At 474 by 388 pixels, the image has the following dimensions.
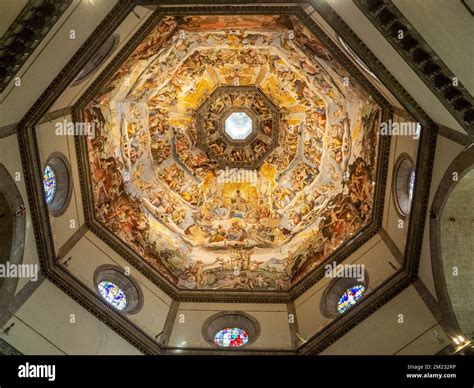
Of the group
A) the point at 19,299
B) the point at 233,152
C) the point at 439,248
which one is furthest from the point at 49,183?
the point at 439,248

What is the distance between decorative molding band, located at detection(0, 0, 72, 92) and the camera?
11961 mm

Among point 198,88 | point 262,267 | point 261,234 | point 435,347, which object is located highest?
point 198,88

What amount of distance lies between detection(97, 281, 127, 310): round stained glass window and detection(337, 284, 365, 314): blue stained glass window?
7770mm

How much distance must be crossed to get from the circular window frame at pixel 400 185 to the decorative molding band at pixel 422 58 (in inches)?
182

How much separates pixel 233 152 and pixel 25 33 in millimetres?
14039

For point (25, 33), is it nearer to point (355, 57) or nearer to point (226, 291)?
point (355, 57)

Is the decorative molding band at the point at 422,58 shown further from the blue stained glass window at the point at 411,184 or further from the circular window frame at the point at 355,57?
the blue stained glass window at the point at 411,184

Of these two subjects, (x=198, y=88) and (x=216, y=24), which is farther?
(x=198, y=88)

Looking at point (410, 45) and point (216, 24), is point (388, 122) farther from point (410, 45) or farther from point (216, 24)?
point (216, 24)

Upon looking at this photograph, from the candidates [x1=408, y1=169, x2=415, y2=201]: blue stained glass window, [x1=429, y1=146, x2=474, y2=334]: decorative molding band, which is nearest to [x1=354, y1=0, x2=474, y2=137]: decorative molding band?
[x1=429, y1=146, x2=474, y2=334]: decorative molding band

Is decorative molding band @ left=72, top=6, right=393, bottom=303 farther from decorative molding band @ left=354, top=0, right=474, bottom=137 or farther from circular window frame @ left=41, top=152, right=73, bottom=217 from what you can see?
decorative molding band @ left=354, top=0, right=474, bottom=137

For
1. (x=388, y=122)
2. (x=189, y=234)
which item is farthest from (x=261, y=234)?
(x=388, y=122)
